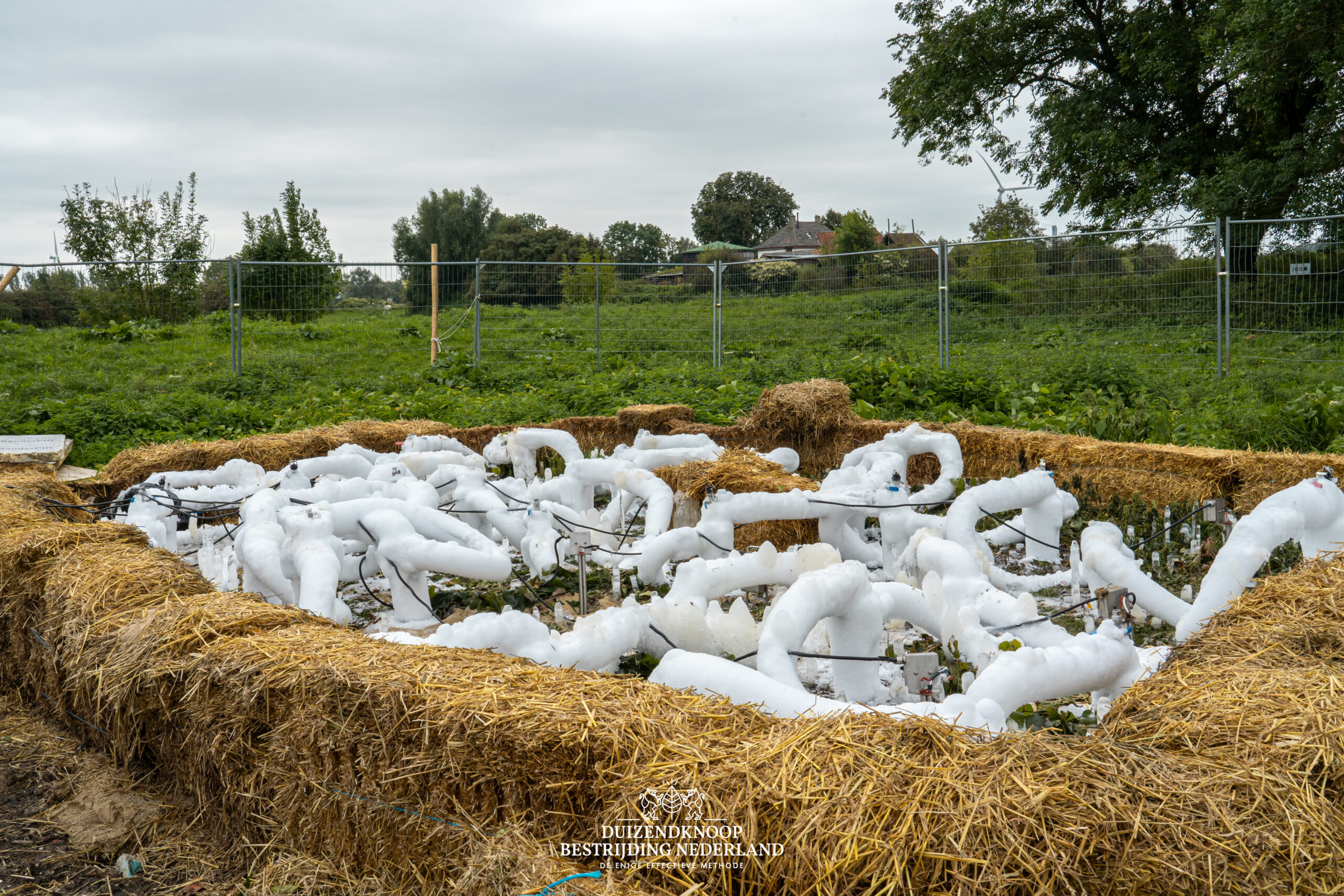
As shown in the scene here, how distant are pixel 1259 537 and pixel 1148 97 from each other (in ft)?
46.5

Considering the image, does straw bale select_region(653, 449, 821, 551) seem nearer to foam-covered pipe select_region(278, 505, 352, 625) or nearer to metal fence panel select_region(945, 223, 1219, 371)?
foam-covered pipe select_region(278, 505, 352, 625)

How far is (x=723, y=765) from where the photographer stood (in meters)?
1.66

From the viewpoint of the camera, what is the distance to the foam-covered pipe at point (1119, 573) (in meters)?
3.59

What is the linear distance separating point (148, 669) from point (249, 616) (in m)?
0.27

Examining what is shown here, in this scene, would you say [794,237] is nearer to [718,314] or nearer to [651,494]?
[718,314]

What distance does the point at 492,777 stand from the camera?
1.83 metres

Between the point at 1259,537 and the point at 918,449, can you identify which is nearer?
the point at 1259,537

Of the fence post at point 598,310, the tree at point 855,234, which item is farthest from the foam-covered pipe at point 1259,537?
the tree at point 855,234

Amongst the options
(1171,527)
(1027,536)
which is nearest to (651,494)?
(1027,536)

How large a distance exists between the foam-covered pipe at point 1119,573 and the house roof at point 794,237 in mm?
46504

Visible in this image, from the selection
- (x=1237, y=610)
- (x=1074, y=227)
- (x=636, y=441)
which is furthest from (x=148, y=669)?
(x=1074, y=227)

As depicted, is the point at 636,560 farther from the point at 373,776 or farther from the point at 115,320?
the point at 115,320

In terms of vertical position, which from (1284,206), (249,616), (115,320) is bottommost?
(249,616)

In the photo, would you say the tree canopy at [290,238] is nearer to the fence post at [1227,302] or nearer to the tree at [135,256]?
the tree at [135,256]
